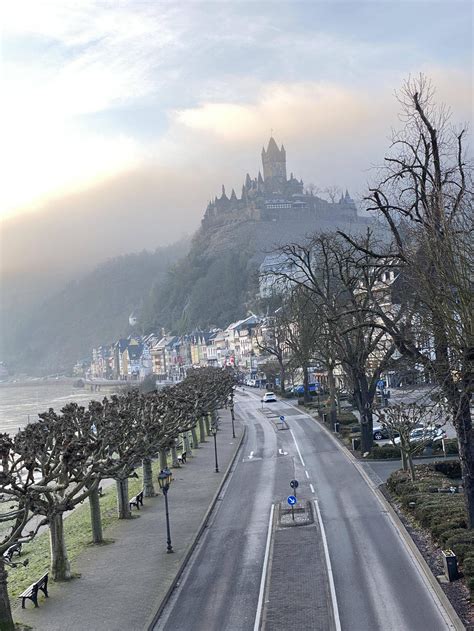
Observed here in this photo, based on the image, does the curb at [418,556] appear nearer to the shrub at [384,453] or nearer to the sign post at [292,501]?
the shrub at [384,453]

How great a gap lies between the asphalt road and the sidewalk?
0.65 meters

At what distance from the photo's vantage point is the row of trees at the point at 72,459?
712 inches

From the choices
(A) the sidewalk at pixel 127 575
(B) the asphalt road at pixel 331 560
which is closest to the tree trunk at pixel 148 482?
(A) the sidewalk at pixel 127 575

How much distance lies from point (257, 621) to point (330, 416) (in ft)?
139

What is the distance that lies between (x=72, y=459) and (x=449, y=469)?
22.1 meters

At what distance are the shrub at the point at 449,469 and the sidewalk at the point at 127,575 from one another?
34.8 ft

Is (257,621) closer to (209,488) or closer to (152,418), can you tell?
(152,418)

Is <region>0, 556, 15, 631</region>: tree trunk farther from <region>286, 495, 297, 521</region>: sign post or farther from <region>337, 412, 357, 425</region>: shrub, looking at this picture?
<region>337, 412, 357, 425</region>: shrub

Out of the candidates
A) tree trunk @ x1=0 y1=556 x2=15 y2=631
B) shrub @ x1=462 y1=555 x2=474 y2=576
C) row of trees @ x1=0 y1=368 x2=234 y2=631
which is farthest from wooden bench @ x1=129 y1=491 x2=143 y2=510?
shrub @ x1=462 y1=555 x2=474 y2=576

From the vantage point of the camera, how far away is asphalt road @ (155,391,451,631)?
741 inches

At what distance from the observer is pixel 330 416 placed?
60.5m

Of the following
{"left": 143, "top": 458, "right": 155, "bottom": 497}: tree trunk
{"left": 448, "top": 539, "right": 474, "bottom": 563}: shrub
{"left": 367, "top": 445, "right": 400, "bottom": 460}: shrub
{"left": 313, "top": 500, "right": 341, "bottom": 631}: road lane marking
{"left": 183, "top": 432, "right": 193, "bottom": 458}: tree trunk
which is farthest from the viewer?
{"left": 183, "top": 432, "right": 193, "bottom": 458}: tree trunk

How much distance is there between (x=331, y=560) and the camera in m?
23.5

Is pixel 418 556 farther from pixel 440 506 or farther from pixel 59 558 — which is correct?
pixel 59 558
